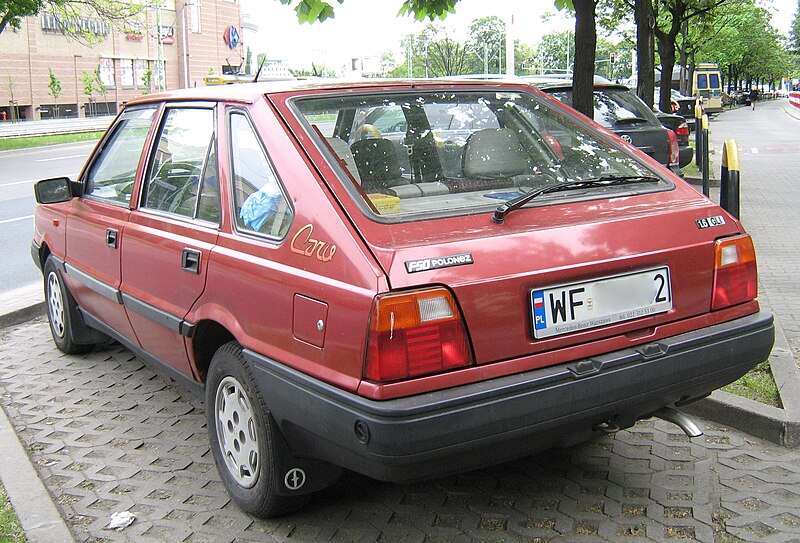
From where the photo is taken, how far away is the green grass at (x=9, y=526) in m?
3.35

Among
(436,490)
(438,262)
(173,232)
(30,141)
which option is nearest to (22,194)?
(173,232)

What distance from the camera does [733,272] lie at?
338 centimetres

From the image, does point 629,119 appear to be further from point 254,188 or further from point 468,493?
point 254,188

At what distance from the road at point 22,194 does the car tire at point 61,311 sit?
6.24ft

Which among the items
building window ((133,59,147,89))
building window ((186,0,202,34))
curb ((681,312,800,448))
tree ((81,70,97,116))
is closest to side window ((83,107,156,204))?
curb ((681,312,800,448))

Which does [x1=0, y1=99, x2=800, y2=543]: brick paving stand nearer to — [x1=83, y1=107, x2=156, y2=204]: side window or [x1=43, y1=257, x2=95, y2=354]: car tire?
[x1=43, y1=257, x2=95, y2=354]: car tire

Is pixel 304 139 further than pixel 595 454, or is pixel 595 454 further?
pixel 595 454

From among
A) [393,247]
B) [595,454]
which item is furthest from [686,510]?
[393,247]

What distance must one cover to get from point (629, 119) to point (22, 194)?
437 inches

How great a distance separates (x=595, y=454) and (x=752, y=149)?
21.9m

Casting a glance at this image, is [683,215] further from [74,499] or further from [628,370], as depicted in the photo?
[74,499]

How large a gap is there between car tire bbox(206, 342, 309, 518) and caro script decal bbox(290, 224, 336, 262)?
0.56m

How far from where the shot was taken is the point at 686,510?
3.45 m

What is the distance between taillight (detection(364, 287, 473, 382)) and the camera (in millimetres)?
2664
